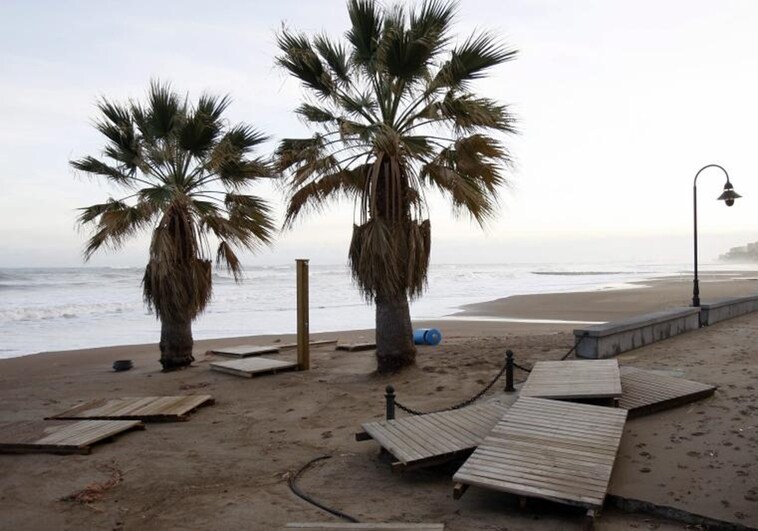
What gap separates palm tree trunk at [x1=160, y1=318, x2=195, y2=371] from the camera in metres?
13.3

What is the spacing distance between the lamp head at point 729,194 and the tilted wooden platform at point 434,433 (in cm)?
1267

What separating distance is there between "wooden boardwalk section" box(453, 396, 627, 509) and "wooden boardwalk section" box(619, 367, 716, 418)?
79cm

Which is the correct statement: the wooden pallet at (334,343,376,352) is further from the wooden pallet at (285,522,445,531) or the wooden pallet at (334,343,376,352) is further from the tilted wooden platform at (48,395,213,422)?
the wooden pallet at (285,522,445,531)

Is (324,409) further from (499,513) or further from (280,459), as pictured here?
(499,513)

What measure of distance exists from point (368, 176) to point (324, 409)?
4279mm

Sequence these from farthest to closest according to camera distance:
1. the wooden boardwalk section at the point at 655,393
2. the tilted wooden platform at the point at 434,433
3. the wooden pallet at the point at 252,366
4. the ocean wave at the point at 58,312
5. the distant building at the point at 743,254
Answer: the distant building at the point at 743,254, the ocean wave at the point at 58,312, the wooden pallet at the point at 252,366, the wooden boardwalk section at the point at 655,393, the tilted wooden platform at the point at 434,433

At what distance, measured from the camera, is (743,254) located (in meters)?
175

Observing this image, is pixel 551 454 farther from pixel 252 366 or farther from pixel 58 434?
pixel 252 366

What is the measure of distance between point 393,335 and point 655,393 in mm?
5078

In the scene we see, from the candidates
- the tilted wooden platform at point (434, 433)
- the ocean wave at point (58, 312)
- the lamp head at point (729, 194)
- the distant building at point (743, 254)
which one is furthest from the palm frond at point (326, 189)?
the distant building at point (743, 254)

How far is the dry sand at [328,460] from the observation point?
5.04m

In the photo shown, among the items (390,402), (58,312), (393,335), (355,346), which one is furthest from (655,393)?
(58,312)

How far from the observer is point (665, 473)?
5.30 meters

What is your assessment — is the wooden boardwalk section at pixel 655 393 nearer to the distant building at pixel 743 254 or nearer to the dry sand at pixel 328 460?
the dry sand at pixel 328 460
